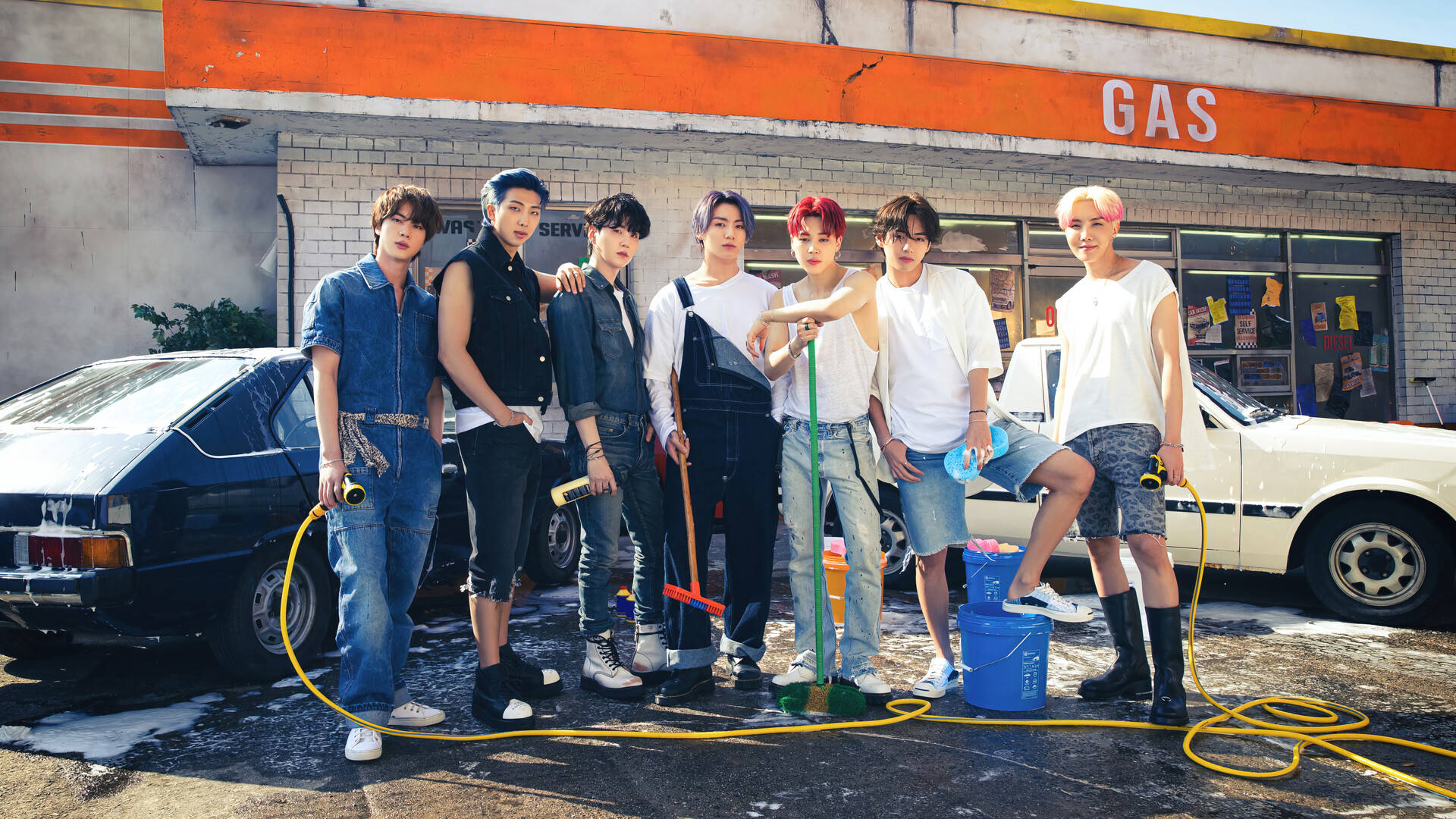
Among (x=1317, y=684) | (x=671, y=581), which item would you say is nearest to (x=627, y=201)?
(x=671, y=581)

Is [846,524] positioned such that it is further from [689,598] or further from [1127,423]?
[1127,423]

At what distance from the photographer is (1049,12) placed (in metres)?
10.3

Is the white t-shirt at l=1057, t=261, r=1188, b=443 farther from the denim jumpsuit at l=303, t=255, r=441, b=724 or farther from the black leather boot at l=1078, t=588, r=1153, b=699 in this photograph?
the denim jumpsuit at l=303, t=255, r=441, b=724

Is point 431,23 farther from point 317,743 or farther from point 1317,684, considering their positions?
point 1317,684

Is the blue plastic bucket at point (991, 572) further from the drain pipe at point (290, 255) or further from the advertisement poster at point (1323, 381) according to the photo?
the advertisement poster at point (1323, 381)

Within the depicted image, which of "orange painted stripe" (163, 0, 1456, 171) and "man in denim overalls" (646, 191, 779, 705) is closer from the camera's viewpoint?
"man in denim overalls" (646, 191, 779, 705)

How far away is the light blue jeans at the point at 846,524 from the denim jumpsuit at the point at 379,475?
1.37 metres

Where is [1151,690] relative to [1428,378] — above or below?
below

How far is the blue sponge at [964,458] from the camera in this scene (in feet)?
11.7

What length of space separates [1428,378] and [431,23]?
11.6 metres

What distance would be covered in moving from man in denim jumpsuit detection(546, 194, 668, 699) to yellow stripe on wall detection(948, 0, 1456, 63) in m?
7.73

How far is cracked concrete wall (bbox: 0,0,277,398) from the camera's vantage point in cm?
898

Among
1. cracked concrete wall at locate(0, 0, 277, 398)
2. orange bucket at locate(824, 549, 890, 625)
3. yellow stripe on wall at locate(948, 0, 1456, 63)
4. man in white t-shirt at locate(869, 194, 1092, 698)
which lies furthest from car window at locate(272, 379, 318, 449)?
yellow stripe on wall at locate(948, 0, 1456, 63)

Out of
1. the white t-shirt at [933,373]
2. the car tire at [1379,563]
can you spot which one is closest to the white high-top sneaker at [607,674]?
the white t-shirt at [933,373]
